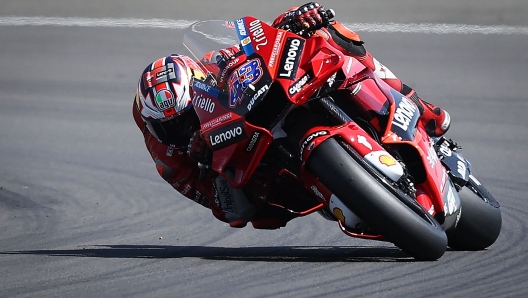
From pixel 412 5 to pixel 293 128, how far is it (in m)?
6.26

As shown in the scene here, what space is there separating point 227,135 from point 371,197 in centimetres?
77

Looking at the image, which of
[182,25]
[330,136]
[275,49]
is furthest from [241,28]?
[182,25]

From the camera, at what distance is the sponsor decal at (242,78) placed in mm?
3854

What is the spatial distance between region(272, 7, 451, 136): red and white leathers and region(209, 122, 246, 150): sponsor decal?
32.3 inches

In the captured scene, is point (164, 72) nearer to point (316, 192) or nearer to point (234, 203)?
point (234, 203)

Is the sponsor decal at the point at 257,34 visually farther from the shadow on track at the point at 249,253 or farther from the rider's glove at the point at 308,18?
the shadow on track at the point at 249,253

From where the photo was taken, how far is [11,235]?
18.9ft

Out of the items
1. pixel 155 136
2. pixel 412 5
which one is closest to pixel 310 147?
pixel 155 136

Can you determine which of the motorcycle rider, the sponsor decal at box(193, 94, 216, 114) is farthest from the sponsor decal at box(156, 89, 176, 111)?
the sponsor decal at box(193, 94, 216, 114)

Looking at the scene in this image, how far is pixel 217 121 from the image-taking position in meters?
4.02

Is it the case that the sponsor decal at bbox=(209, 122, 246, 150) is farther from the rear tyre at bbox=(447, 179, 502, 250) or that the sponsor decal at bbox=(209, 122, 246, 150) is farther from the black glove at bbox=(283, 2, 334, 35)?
the rear tyre at bbox=(447, 179, 502, 250)

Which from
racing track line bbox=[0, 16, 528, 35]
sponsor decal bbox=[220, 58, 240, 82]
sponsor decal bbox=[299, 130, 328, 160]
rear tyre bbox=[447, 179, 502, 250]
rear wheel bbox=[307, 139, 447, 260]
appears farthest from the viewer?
racing track line bbox=[0, 16, 528, 35]

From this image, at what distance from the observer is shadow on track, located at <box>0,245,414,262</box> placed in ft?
14.7

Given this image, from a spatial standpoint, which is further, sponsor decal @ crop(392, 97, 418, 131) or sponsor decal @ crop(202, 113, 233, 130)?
sponsor decal @ crop(392, 97, 418, 131)
